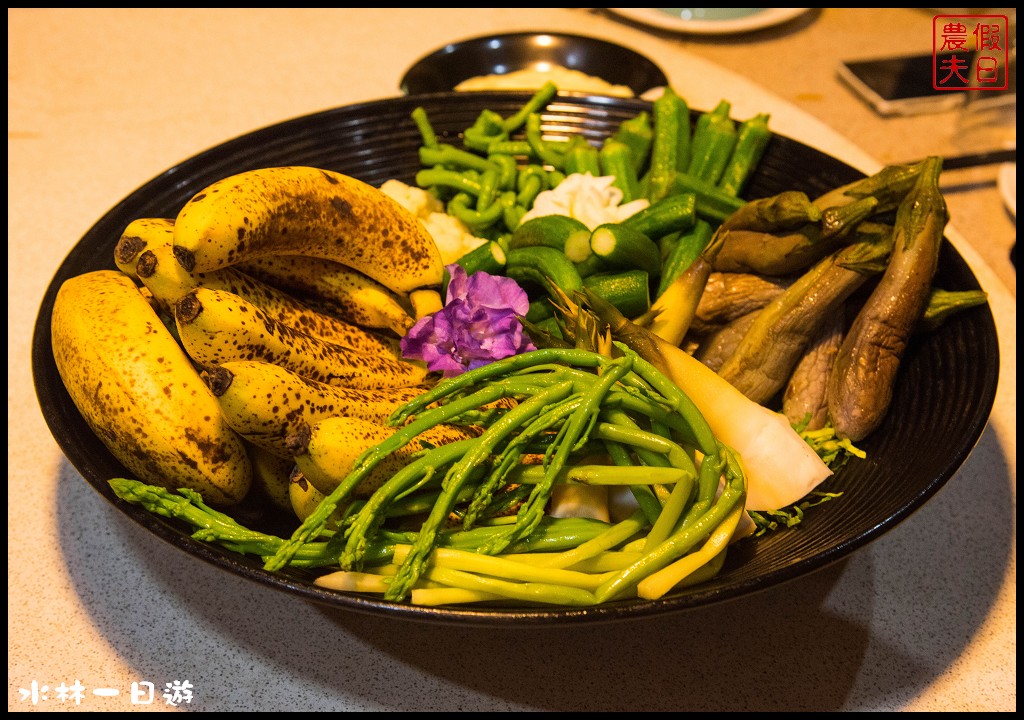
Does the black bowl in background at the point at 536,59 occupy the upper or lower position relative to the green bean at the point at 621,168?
upper

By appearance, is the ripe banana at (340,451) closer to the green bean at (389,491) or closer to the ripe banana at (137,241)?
the green bean at (389,491)

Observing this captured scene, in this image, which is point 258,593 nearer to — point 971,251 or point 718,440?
point 718,440

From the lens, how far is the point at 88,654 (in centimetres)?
102

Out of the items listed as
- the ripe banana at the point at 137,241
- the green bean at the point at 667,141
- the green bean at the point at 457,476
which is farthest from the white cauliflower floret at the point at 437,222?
the green bean at the point at 457,476

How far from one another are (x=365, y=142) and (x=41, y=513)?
0.85 m

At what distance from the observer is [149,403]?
920 mm

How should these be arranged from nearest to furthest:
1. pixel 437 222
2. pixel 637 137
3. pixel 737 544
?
pixel 737 544 < pixel 437 222 < pixel 637 137

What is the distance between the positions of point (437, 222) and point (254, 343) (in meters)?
0.59

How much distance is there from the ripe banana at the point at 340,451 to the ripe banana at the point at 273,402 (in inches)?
0.9

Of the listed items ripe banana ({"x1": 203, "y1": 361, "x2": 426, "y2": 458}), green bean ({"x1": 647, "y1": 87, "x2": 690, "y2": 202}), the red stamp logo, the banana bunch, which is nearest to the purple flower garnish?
the banana bunch

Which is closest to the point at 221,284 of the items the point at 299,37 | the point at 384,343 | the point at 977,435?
the point at 384,343

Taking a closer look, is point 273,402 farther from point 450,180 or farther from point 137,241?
point 450,180

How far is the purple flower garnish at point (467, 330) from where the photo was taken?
3.73ft

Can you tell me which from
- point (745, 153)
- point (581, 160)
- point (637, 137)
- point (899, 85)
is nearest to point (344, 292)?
point (581, 160)
